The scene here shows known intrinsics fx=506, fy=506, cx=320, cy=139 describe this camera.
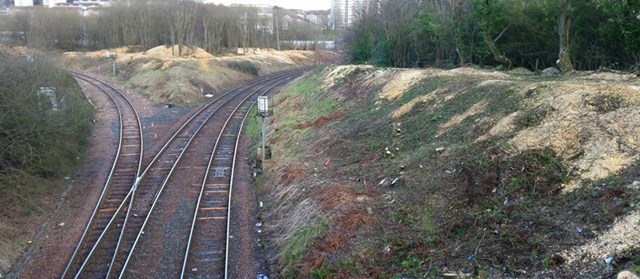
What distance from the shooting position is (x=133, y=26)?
74688 mm

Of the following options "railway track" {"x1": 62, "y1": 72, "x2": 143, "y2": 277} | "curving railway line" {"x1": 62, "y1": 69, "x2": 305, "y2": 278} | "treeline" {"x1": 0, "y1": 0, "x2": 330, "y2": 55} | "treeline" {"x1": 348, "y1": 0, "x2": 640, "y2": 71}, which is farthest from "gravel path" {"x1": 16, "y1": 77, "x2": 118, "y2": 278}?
"treeline" {"x1": 0, "y1": 0, "x2": 330, "y2": 55}

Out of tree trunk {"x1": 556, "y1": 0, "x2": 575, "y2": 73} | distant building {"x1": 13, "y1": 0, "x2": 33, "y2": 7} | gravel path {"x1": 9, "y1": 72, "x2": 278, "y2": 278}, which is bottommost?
gravel path {"x1": 9, "y1": 72, "x2": 278, "y2": 278}

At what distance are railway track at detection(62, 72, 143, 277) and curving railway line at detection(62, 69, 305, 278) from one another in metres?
0.05

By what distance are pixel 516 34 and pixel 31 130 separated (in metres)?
26.0

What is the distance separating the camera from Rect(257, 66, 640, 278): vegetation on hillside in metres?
9.09

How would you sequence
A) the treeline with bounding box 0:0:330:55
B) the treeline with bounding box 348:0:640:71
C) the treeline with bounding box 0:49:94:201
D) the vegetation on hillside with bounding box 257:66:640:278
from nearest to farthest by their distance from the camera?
1. the vegetation on hillside with bounding box 257:66:640:278
2. the treeline with bounding box 0:49:94:201
3. the treeline with bounding box 348:0:640:71
4. the treeline with bounding box 0:0:330:55

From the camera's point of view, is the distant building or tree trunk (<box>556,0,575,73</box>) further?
the distant building

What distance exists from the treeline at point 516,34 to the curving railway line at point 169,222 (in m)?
16.5

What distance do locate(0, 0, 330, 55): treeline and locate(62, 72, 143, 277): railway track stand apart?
40504mm

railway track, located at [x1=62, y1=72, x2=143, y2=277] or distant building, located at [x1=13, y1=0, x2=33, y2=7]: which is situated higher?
distant building, located at [x1=13, y1=0, x2=33, y2=7]

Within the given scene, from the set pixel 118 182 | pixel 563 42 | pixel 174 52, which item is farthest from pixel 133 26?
pixel 563 42

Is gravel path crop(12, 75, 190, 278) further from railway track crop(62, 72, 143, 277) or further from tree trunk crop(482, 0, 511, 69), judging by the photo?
tree trunk crop(482, 0, 511, 69)

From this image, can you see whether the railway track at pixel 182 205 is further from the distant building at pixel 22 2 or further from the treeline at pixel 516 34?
the distant building at pixel 22 2

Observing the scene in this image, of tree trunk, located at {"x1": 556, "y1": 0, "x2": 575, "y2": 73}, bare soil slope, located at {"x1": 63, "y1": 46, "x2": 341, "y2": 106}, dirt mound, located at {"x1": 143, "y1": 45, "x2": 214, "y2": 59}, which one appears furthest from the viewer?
dirt mound, located at {"x1": 143, "y1": 45, "x2": 214, "y2": 59}
